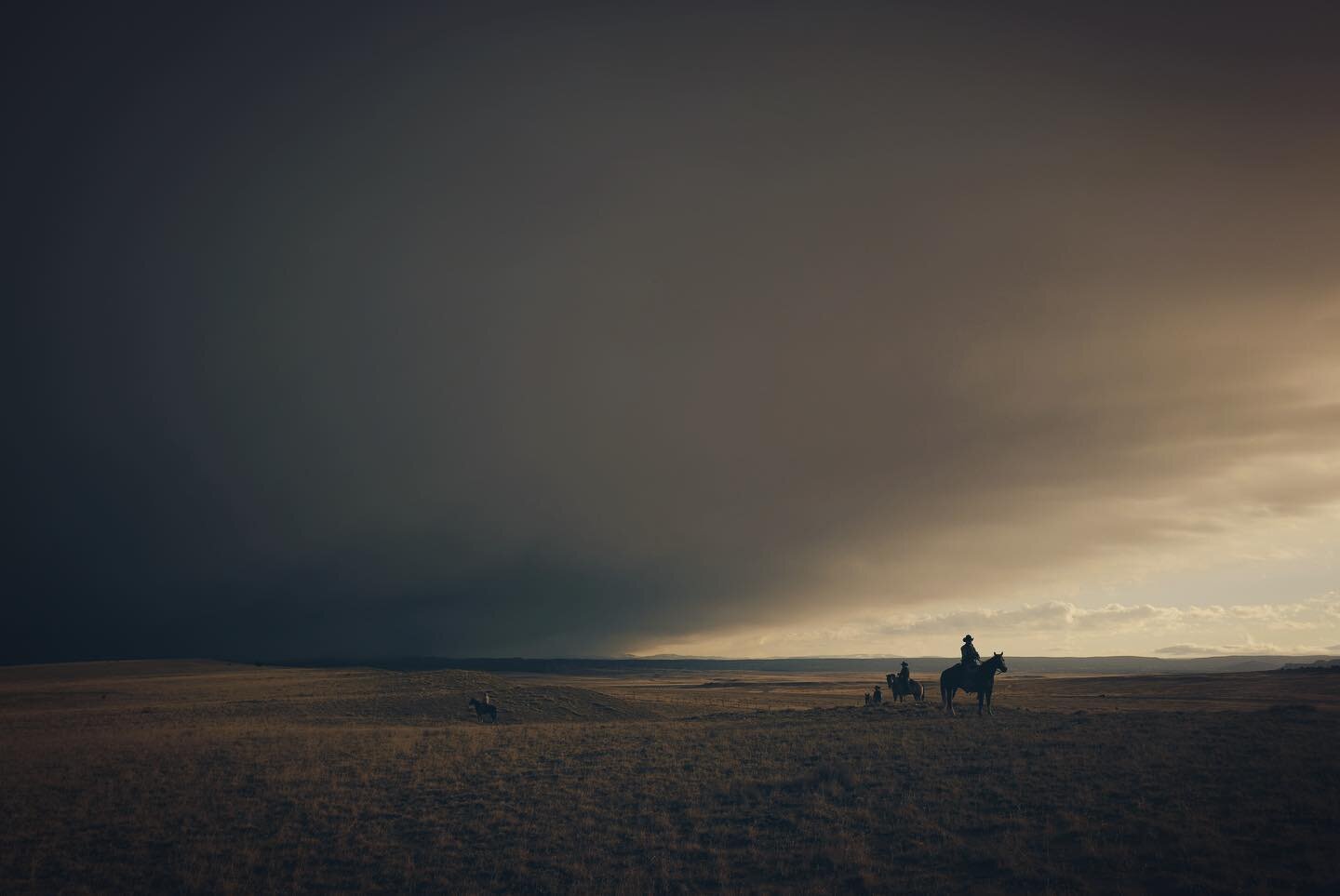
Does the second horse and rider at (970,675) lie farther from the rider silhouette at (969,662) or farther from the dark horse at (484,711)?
the dark horse at (484,711)

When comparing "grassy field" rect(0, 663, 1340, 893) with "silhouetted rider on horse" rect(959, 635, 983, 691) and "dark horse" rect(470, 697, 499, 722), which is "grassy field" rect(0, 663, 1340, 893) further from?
"dark horse" rect(470, 697, 499, 722)

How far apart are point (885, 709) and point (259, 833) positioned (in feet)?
98.0

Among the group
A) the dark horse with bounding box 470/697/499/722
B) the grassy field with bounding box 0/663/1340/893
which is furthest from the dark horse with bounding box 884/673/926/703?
the dark horse with bounding box 470/697/499/722

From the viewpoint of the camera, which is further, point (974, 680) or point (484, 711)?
point (484, 711)

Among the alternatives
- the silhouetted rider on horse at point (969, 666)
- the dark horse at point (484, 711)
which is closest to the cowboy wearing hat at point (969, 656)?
the silhouetted rider on horse at point (969, 666)

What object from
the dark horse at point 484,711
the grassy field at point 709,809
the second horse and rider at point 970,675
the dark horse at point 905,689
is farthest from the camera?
the dark horse at point 484,711

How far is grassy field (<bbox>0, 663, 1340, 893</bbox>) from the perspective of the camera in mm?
16500

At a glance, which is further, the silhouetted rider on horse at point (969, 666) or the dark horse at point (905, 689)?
the dark horse at point (905, 689)

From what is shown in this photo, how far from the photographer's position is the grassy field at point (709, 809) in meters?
16.5

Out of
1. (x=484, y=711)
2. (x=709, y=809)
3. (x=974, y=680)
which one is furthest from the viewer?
(x=484, y=711)

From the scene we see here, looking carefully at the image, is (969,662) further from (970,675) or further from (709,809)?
(709,809)

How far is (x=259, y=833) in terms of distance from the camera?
71.5 ft

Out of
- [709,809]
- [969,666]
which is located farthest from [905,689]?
[709,809]

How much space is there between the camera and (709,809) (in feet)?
71.2
